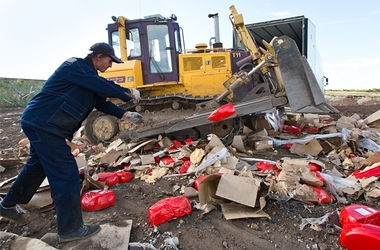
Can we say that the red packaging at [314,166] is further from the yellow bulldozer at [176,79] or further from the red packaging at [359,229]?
the yellow bulldozer at [176,79]

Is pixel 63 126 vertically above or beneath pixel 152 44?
beneath

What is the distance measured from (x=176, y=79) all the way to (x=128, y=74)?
0.99 metres

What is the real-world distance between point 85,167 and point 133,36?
3.29 meters

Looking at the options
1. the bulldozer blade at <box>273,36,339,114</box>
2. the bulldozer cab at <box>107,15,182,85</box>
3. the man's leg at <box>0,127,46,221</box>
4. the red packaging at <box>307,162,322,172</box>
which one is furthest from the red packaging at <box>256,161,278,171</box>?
the bulldozer cab at <box>107,15,182,85</box>

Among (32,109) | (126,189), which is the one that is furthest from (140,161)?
(32,109)

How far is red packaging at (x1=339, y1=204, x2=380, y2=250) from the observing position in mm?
1982

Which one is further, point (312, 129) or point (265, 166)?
point (312, 129)

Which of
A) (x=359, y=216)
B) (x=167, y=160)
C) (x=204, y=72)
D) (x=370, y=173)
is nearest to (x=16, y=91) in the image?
(x=204, y=72)

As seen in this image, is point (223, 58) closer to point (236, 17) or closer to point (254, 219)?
point (236, 17)

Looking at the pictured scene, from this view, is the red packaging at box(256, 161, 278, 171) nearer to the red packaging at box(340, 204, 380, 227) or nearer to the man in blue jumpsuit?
the red packaging at box(340, 204, 380, 227)

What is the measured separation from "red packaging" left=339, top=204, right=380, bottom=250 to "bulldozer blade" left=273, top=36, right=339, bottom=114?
2337 mm

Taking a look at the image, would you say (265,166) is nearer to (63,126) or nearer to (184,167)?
(184,167)

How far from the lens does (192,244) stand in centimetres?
238

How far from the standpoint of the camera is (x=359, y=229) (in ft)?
6.86
